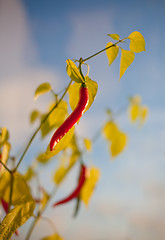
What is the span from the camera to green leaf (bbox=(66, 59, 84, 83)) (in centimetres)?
61

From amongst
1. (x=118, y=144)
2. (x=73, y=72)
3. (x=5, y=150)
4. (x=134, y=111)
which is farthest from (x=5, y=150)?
(x=134, y=111)

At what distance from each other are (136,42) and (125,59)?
0.20 ft

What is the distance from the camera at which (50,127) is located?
0.85 m

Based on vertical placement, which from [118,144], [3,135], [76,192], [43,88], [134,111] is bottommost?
[76,192]

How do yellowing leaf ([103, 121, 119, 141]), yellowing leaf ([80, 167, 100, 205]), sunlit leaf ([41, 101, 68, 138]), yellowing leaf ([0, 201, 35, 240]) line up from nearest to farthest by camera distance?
yellowing leaf ([0, 201, 35, 240]), sunlit leaf ([41, 101, 68, 138]), yellowing leaf ([80, 167, 100, 205]), yellowing leaf ([103, 121, 119, 141])

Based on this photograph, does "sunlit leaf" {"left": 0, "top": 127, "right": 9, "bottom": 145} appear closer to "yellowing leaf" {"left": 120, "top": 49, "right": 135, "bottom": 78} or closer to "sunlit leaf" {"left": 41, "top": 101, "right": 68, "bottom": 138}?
"sunlit leaf" {"left": 41, "top": 101, "right": 68, "bottom": 138}

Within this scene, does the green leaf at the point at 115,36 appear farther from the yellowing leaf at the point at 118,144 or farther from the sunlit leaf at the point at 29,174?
the sunlit leaf at the point at 29,174

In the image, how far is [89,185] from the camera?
3.73 ft

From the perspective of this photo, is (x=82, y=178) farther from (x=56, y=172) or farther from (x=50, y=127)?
(x=50, y=127)

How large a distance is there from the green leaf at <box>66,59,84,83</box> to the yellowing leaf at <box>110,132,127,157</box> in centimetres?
69

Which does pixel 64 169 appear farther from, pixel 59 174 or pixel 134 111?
pixel 134 111

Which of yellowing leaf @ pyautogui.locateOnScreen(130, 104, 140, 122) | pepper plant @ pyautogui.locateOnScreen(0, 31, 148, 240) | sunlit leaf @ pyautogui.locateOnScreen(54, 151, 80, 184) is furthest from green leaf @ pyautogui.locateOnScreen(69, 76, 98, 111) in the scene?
yellowing leaf @ pyautogui.locateOnScreen(130, 104, 140, 122)

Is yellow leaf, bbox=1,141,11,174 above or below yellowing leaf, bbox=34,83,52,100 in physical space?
below

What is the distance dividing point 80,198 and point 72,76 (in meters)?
0.67
